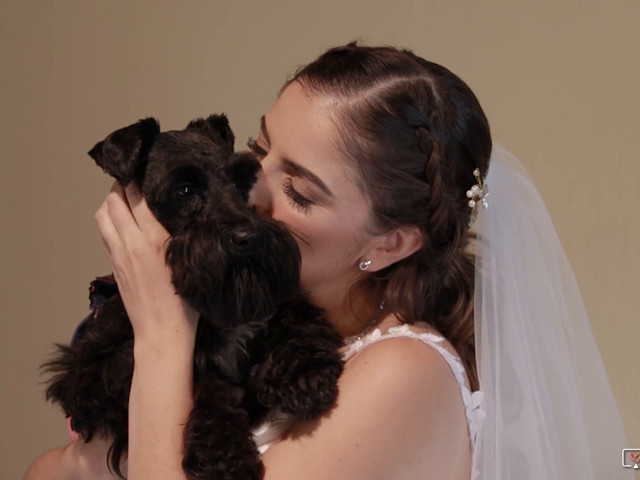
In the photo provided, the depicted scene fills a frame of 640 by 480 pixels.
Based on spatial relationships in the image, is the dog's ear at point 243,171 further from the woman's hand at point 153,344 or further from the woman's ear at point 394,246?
the woman's ear at point 394,246

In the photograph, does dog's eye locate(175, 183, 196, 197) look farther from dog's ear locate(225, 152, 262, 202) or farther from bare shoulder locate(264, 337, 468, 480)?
bare shoulder locate(264, 337, 468, 480)

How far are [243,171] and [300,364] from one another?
0.39 metres

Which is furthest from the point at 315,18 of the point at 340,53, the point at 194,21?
the point at 340,53

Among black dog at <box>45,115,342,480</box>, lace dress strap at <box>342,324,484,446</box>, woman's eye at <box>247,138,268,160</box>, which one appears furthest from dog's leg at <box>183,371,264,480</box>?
woman's eye at <box>247,138,268,160</box>

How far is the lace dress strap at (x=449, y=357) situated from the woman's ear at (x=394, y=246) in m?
0.15

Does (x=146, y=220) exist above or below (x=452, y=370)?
above

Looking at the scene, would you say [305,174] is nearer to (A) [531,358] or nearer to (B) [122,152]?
(B) [122,152]

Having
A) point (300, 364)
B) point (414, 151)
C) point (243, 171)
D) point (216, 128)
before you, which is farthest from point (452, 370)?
point (216, 128)

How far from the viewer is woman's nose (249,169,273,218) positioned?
1352 mm

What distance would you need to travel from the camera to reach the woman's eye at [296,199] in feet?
4.41

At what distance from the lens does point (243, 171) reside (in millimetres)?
1321

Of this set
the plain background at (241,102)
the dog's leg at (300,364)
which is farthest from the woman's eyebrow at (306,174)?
the plain background at (241,102)

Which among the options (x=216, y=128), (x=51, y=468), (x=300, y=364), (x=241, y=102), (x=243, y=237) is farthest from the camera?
(x=241, y=102)

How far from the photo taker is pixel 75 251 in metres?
2.86
